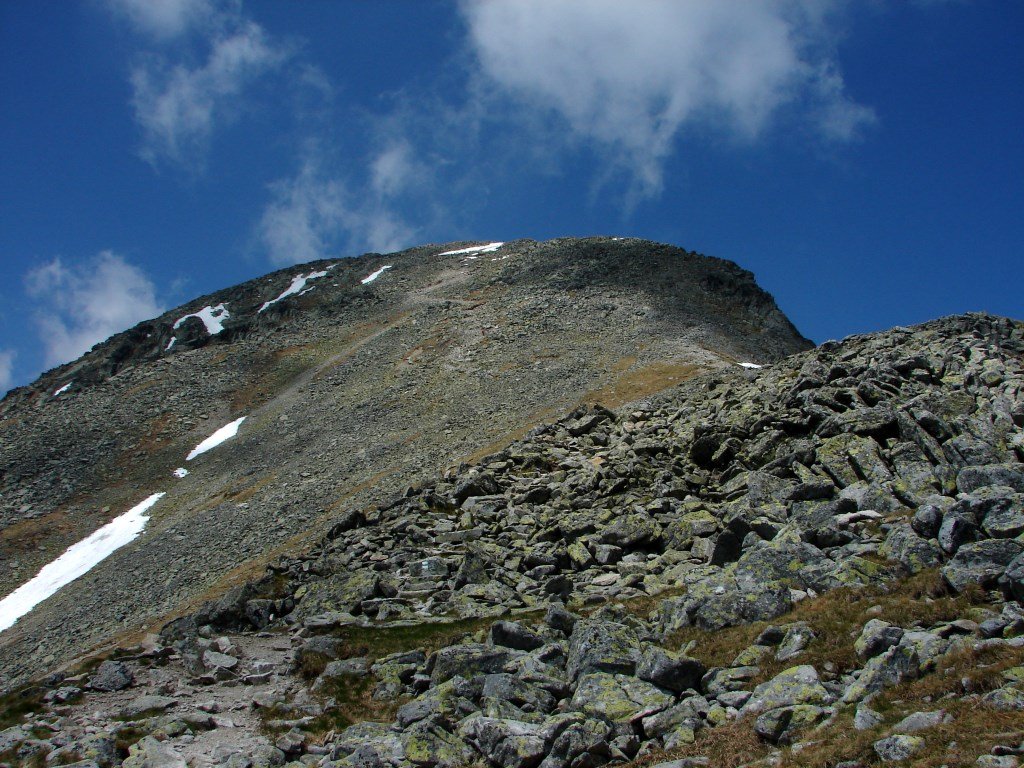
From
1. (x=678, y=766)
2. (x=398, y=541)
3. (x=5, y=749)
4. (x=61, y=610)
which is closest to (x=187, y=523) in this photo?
(x=61, y=610)

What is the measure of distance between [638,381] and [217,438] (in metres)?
46.4

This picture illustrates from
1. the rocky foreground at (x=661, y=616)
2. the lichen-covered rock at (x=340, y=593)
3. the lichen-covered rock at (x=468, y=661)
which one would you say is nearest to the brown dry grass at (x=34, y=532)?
the rocky foreground at (x=661, y=616)

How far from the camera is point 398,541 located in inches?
1168

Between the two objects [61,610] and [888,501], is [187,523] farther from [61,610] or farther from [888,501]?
[888,501]

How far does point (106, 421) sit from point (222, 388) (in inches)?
520

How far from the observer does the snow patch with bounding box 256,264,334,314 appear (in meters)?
125

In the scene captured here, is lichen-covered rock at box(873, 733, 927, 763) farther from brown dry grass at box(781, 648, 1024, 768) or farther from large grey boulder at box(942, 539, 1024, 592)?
large grey boulder at box(942, 539, 1024, 592)

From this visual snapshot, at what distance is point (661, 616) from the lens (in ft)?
63.1

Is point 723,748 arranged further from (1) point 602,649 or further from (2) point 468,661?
(2) point 468,661

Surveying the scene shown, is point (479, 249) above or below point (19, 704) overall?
above

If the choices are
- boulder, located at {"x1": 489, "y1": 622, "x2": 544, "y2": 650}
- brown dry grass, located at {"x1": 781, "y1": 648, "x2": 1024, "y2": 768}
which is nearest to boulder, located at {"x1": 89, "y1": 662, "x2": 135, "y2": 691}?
boulder, located at {"x1": 489, "y1": 622, "x2": 544, "y2": 650}

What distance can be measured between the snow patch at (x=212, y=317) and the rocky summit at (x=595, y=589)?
2217 inches

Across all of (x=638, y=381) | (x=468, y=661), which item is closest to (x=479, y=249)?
(x=638, y=381)

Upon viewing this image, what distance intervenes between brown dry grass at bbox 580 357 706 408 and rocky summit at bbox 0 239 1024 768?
1.31 ft
